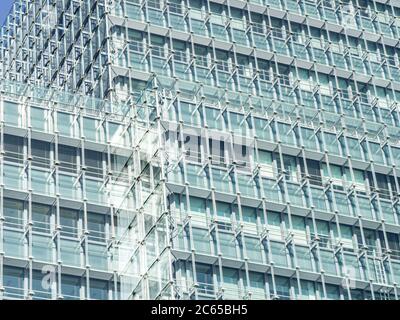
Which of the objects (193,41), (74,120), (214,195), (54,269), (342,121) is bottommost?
(54,269)

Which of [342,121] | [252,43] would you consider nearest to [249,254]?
[342,121]

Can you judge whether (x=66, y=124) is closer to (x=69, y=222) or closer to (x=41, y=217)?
(x=69, y=222)

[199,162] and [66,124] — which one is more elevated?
[66,124]

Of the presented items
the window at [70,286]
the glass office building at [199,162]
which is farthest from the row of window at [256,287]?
the window at [70,286]

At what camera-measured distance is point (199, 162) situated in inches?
2992

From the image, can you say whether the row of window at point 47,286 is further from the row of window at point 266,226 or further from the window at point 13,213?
the row of window at point 266,226

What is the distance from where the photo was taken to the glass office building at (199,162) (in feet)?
229

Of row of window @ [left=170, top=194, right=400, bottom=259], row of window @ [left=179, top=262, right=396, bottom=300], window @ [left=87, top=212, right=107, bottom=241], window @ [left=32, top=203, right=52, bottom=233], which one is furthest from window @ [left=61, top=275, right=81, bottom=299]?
row of window @ [left=170, top=194, right=400, bottom=259]

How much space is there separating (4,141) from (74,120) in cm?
502

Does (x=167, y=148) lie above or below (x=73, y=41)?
below

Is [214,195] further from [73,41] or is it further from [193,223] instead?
[73,41]

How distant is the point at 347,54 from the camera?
99.7 m

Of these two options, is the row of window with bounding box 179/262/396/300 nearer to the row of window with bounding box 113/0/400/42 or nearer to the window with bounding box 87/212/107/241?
the window with bounding box 87/212/107/241

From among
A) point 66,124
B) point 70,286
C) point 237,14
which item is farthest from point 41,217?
point 237,14
